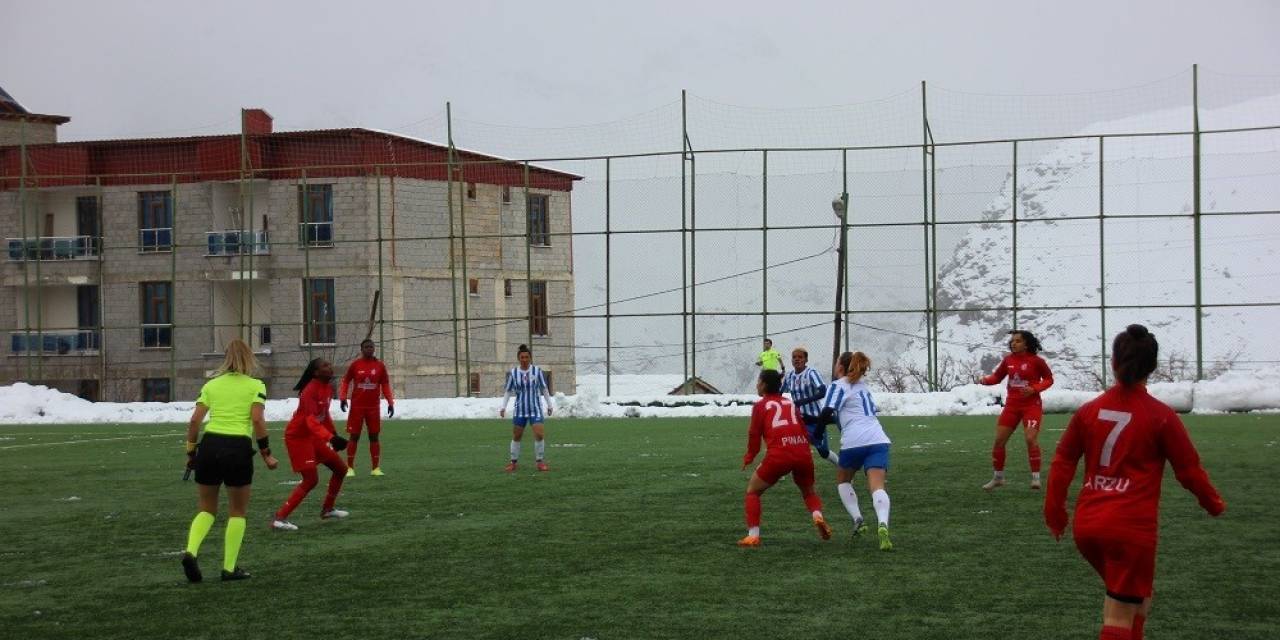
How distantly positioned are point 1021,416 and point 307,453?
334 inches

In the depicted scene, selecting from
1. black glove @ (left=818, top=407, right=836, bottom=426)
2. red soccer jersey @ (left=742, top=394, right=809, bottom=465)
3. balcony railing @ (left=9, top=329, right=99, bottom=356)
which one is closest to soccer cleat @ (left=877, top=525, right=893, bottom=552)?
red soccer jersey @ (left=742, top=394, right=809, bottom=465)

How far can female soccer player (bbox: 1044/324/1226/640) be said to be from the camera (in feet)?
22.5

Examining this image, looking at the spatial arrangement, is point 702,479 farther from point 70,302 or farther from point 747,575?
point 70,302

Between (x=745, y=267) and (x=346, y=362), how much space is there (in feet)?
52.0

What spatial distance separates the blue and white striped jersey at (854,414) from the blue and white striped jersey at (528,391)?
8645 millimetres

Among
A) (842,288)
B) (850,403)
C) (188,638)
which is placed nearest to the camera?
(188,638)

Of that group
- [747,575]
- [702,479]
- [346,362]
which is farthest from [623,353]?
[747,575]

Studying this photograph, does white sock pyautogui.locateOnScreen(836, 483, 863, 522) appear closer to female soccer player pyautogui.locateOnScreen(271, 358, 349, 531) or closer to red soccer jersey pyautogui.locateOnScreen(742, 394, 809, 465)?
red soccer jersey pyautogui.locateOnScreen(742, 394, 809, 465)

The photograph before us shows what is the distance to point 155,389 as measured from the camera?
51.6 m

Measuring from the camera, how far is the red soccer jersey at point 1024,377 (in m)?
17.1

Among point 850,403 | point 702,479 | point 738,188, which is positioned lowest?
point 702,479

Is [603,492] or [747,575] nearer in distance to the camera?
[747,575]

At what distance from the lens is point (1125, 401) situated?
23.2ft

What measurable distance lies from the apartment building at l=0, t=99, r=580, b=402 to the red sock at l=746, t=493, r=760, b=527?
112 ft
